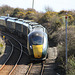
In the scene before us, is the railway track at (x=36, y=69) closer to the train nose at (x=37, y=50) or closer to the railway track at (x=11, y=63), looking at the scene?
the train nose at (x=37, y=50)

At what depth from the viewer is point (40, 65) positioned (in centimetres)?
1398

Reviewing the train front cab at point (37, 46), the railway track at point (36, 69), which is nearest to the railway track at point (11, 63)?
the railway track at point (36, 69)

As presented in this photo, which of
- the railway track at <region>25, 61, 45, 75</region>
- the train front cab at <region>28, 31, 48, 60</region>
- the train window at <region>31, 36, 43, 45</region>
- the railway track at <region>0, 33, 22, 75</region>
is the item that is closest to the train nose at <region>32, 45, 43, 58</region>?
the train front cab at <region>28, 31, 48, 60</region>

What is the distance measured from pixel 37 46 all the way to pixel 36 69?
1.88 m

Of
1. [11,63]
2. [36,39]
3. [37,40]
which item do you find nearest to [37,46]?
[37,40]

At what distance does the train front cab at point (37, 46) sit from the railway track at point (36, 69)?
26.5 inches

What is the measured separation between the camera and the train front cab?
44.2 feet

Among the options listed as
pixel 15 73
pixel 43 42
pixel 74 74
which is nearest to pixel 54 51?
pixel 43 42

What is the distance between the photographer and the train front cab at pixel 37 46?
44.2 feet

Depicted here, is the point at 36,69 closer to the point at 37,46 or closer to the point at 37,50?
the point at 37,50

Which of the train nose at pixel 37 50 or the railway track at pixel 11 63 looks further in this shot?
the train nose at pixel 37 50

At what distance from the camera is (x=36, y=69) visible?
13.1 m

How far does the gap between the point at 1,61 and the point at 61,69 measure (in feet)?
20.2

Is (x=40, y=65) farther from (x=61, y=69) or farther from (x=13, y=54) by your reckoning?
(x=13, y=54)
